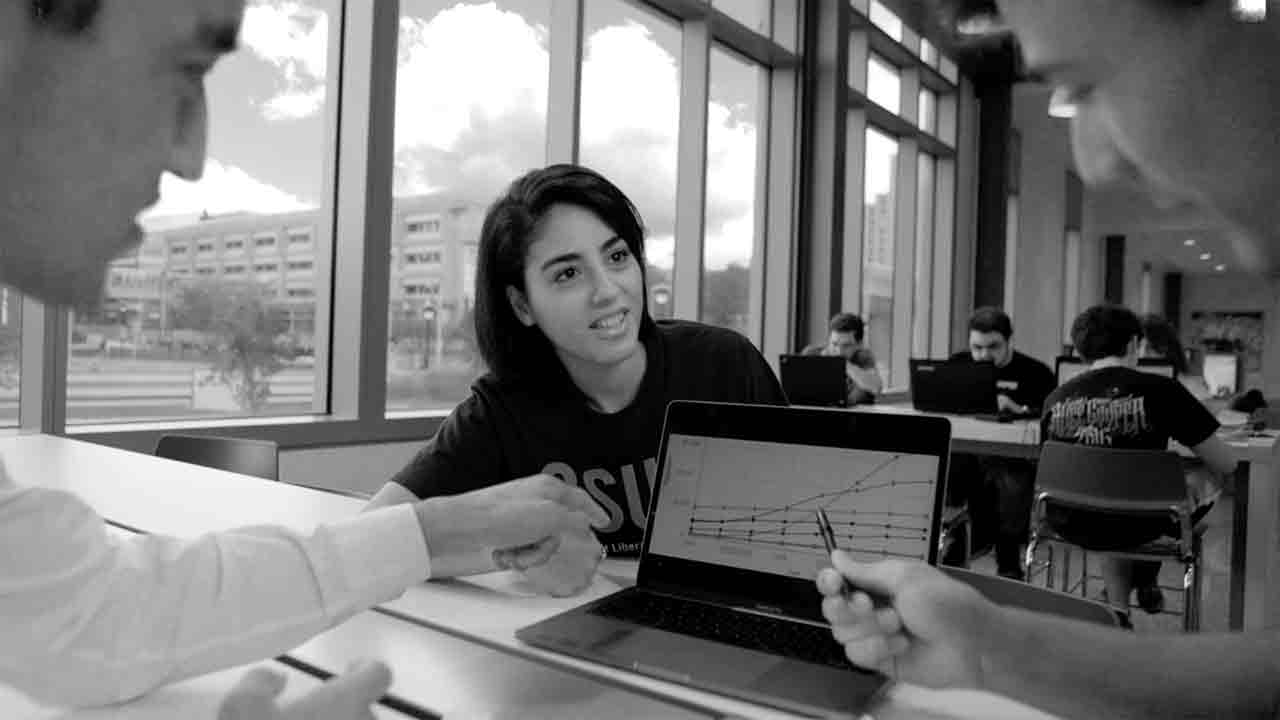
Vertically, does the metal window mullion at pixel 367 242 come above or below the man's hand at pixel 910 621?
above

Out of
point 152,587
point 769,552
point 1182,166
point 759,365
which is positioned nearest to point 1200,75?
point 1182,166

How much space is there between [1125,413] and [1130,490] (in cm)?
33

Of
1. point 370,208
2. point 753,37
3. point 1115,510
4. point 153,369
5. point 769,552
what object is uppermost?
point 753,37

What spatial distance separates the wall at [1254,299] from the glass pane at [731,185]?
182 inches

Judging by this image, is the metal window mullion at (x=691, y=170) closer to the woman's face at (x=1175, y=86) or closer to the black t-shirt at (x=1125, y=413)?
the black t-shirt at (x=1125, y=413)

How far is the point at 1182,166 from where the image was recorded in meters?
0.18

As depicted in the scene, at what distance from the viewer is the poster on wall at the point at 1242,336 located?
0.20 meters

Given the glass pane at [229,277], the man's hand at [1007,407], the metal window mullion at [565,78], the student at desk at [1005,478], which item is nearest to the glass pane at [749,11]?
the metal window mullion at [565,78]

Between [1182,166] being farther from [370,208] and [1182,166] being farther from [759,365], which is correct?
[370,208]

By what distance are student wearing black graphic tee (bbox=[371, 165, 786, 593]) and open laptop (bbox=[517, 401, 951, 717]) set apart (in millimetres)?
330

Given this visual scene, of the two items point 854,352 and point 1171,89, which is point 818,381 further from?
point 1171,89

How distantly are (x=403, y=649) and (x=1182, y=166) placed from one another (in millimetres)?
827

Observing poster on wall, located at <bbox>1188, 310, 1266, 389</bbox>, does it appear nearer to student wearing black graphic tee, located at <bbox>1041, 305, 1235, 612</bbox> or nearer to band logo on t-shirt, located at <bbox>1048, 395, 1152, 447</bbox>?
student wearing black graphic tee, located at <bbox>1041, 305, 1235, 612</bbox>

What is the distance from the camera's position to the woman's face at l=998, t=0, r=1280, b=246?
0.58 feet
